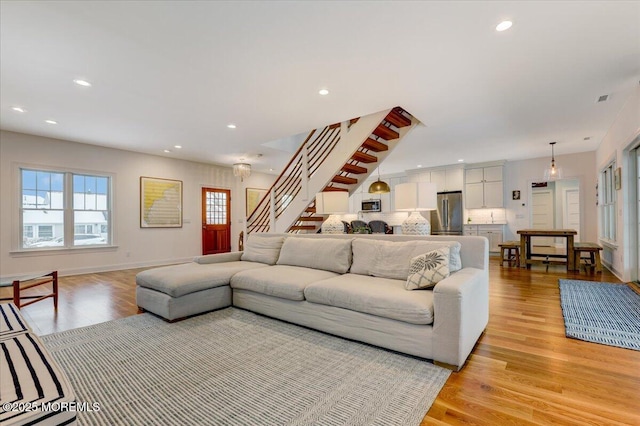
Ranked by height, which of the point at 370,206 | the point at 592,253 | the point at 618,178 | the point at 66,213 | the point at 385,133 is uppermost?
the point at 385,133

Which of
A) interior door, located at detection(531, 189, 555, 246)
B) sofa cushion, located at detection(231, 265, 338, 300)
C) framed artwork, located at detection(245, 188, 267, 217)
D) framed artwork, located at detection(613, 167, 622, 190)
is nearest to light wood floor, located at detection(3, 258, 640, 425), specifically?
sofa cushion, located at detection(231, 265, 338, 300)

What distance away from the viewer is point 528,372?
1960mm

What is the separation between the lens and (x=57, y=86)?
11.3 feet

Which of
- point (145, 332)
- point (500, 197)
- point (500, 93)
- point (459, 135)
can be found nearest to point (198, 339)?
point (145, 332)

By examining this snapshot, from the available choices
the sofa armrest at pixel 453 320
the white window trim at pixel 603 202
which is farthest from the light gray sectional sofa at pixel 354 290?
the white window trim at pixel 603 202

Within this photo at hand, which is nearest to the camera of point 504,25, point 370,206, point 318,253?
point 504,25

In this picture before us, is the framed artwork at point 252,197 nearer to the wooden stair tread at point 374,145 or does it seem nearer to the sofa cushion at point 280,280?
the wooden stair tread at point 374,145

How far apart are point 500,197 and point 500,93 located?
4908 mm

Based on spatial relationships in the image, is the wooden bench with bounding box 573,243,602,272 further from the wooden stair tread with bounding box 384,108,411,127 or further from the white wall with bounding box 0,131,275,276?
the white wall with bounding box 0,131,275,276

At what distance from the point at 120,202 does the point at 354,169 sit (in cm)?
515

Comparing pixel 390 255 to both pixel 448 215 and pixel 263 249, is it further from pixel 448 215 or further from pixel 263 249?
pixel 448 215

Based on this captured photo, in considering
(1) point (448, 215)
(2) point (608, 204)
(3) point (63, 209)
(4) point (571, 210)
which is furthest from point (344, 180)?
(4) point (571, 210)

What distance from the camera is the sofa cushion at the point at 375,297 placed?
6.76 ft

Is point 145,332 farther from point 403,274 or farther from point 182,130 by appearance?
point 182,130
